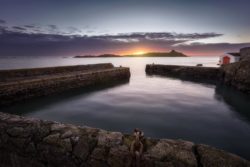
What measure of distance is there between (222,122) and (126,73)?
17.0 metres

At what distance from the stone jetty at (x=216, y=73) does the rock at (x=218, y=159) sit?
14.0 m

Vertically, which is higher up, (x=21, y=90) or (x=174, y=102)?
(x=21, y=90)

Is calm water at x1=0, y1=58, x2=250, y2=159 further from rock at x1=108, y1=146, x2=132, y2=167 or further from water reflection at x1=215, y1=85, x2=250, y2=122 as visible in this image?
rock at x1=108, y1=146, x2=132, y2=167

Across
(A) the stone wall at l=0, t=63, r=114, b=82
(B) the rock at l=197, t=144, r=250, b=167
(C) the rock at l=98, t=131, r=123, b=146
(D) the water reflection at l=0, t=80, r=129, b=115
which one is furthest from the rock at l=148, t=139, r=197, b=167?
(A) the stone wall at l=0, t=63, r=114, b=82

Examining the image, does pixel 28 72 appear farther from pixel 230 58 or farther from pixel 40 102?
pixel 230 58

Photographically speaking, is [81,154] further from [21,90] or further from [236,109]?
[236,109]

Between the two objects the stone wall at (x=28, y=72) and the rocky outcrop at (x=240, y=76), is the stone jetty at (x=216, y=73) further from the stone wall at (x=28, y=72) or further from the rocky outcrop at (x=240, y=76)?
the stone wall at (x=28, y=72)

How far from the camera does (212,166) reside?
8.08 feet

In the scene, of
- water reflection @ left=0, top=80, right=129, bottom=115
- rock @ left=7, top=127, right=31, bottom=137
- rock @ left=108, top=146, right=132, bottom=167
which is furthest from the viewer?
water reflection @ left=0, top=80, right=129, bottom=115

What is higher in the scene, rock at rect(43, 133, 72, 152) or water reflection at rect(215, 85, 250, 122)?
rock at rect(43, 133, 72, 152)

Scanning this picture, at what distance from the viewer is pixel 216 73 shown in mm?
23484

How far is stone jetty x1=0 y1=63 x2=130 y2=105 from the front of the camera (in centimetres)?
1000

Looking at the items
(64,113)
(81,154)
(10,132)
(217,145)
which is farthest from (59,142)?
(64,113)

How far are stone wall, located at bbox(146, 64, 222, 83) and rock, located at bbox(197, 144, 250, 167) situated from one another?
21.4m
